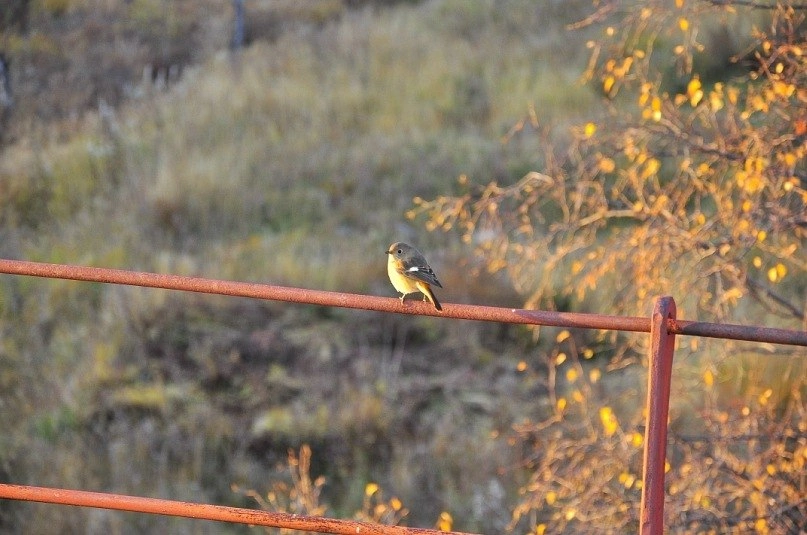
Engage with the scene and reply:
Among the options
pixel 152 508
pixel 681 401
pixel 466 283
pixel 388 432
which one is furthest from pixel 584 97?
pixel 152 508

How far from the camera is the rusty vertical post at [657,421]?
8.89 feet

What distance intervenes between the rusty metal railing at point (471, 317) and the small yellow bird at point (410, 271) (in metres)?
1.51

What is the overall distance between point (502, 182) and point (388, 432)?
4253 millimetres

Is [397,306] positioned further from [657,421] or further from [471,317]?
[657,421]

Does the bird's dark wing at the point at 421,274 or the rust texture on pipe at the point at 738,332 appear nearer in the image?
the rust texture on pipe at the point at 738,332

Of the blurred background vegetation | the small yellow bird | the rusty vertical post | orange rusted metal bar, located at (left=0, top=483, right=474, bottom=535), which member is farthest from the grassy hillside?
the rusty vertical post

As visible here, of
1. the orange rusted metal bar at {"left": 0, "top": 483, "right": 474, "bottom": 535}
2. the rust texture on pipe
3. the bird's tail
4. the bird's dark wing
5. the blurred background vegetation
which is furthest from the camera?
the blurred background vegetation

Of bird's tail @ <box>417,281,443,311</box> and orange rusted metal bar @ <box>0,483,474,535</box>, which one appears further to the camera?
bird's tail @ <box>417,281,443,311</box>

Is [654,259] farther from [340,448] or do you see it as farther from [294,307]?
[294,307]

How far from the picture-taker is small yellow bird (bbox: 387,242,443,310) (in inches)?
183

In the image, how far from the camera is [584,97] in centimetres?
1470

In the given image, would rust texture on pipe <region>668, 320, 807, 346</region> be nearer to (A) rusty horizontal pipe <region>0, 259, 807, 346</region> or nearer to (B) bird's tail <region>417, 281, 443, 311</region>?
(A) rusty horizontal pipe <region>0, 259, 807, 346</region>

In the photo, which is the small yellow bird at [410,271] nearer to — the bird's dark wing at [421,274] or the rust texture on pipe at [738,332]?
the bird's dark wing at [421,274]

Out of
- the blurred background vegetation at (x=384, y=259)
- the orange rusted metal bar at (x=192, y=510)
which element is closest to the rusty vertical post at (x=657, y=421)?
the orange rusted metal bar at (x=192, y=510)
